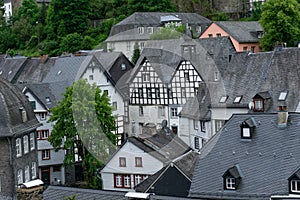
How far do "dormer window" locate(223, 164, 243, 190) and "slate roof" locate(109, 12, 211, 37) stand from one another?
131 ft

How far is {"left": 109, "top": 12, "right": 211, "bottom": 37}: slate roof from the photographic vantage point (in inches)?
2434

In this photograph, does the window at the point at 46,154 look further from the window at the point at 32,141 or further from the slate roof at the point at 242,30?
the slate roof at the point at 242,30

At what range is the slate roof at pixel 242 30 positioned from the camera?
55.8 metres

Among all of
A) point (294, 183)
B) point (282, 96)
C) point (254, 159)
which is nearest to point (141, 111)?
point (282, 96)

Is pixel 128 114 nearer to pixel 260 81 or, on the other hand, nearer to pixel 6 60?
pixel 260 81

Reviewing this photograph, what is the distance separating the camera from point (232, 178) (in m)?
22.0

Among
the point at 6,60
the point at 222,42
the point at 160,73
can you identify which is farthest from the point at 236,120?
the point at 6,60

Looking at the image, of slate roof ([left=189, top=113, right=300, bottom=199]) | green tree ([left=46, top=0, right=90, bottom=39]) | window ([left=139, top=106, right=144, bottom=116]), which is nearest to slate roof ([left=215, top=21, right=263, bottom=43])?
window ([left=139, top=106, right=144, bottom=116])

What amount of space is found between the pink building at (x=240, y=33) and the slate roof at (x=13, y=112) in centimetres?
2506

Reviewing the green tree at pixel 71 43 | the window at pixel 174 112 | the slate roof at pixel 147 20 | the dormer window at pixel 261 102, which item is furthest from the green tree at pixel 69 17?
the dormer window at pixel 261 102

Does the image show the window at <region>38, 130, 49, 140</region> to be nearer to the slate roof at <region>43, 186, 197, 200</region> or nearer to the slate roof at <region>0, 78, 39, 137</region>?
the slate roof at <region>0, 78, 39, 137</region>

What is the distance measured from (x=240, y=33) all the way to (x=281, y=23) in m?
5.35

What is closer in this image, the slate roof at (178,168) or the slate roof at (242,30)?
the slate roof at (178,168)

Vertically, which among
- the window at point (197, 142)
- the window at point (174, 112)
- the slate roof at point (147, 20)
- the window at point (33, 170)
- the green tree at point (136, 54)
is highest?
the slate roof at point (147, 20)
